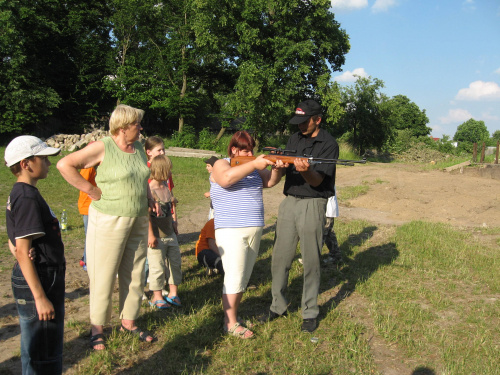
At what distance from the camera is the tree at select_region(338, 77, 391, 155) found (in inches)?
1341

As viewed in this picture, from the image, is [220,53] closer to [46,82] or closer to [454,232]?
[46,82]

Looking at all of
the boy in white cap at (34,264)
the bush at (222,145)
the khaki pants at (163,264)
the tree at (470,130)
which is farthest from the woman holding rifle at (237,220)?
the tree at (470,130)

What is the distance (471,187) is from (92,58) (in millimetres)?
26910

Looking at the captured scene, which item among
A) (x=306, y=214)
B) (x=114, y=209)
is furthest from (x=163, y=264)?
(x=306, y=214)

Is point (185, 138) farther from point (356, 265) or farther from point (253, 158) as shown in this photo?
point (253, 158)

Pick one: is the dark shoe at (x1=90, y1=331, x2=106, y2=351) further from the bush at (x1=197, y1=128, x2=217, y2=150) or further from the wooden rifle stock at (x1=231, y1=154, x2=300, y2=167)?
the bush at (x1=197, y1=128, x2=217, y2=150)

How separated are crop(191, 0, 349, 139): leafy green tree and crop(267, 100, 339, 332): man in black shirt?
908 inches

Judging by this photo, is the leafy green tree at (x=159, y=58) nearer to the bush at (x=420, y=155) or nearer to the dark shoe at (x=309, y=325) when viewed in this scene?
the bush at (x=420, y=155)

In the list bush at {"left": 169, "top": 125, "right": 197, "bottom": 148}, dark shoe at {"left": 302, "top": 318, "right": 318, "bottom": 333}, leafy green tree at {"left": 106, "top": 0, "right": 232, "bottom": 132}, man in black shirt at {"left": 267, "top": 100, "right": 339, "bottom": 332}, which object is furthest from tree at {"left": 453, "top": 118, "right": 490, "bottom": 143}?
dark shoe at {"left": 302, "top": 318, "right": 318, "bottom": 333}

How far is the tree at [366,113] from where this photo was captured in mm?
34059

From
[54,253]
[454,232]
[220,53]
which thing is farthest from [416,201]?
[220,53]

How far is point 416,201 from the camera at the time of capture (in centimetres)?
1315

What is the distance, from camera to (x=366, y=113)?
111ft

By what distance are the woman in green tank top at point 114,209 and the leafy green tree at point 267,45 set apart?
2385cm
